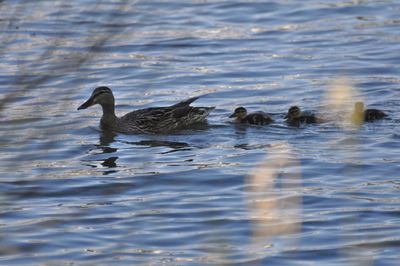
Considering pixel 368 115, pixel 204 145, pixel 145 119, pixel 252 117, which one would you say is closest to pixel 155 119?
pixel 145 119

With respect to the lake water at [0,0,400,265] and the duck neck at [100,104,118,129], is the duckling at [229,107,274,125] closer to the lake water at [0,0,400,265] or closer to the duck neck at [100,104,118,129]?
the lake water at [0,0,400,265]

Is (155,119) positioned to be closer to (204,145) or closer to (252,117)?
(204,145)

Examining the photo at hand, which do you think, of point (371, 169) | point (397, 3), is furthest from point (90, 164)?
point (397, 3)

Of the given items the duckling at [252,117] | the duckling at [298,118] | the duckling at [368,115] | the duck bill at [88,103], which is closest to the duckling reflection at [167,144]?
the duckling at [252,117]

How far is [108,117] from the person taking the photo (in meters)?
12.7

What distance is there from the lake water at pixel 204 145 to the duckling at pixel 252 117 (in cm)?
12

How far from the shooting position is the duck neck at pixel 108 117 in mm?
12609

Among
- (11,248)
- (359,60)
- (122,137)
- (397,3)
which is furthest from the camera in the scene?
(397,3)

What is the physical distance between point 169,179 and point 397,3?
899cm

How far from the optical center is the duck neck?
41.4 ft

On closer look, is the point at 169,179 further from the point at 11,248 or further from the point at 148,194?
the point at 11,248

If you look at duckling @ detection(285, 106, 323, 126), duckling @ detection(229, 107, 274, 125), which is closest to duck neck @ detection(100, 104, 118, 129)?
duckling @ detection(229, 107, 274, 125)

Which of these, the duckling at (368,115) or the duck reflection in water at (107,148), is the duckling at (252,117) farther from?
the duck reflection in water at (107,148)

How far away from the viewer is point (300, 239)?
818cm
